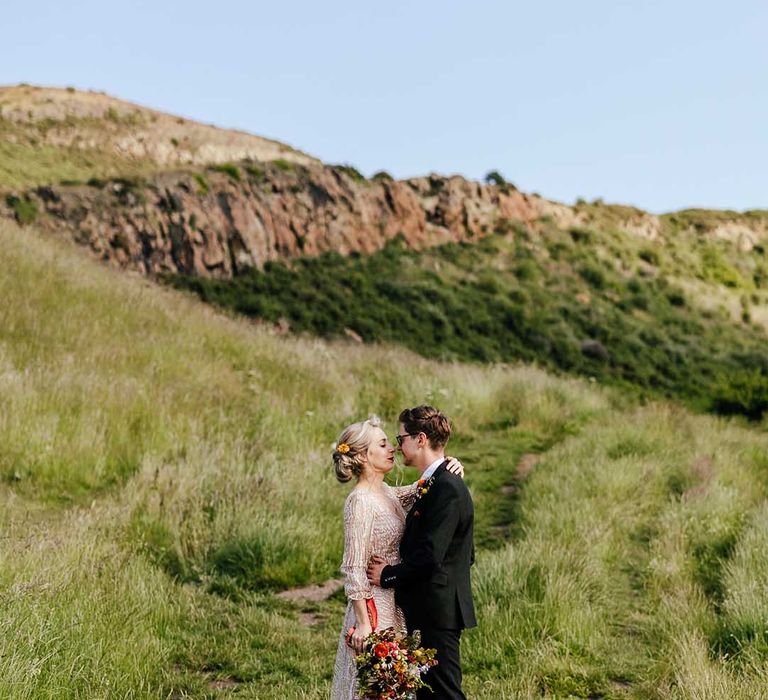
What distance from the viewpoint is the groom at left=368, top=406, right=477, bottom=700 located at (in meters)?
3.23

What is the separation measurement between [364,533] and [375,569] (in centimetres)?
16

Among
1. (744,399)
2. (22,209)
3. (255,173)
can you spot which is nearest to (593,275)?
(255,173)

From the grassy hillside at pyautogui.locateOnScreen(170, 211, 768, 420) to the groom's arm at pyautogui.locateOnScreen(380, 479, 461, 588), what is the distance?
16.5 m

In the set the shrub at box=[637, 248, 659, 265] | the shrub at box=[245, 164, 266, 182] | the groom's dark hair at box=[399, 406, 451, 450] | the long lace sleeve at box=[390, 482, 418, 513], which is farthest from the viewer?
the shrub at box=[637, 248, 659, 265]

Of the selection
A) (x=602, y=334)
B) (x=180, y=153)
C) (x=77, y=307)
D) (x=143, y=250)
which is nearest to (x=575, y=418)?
(x=77, y=307)

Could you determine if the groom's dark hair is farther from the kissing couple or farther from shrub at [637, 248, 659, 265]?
shrub at [637, 248, 659, 265]

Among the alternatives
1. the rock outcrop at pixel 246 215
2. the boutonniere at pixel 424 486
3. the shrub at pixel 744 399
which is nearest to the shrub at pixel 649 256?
the rock outcrop at pixel 246 215

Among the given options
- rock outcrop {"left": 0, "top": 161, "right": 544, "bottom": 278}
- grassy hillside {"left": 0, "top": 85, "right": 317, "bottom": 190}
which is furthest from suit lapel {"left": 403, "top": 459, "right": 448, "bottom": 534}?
grassy hillside {"left": 0, "top": 85, "right": 317, "bottom": 190}

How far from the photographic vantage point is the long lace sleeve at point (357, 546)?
321 cm

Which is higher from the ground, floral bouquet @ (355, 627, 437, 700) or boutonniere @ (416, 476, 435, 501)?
boutonniere @ (416, 476, 435, 501)

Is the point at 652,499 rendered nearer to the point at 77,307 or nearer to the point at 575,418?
the point at 575,418

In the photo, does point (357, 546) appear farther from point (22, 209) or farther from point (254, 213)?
point (254, 213)

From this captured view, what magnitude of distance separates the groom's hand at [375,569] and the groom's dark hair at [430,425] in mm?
551

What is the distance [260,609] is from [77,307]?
23.6ft
